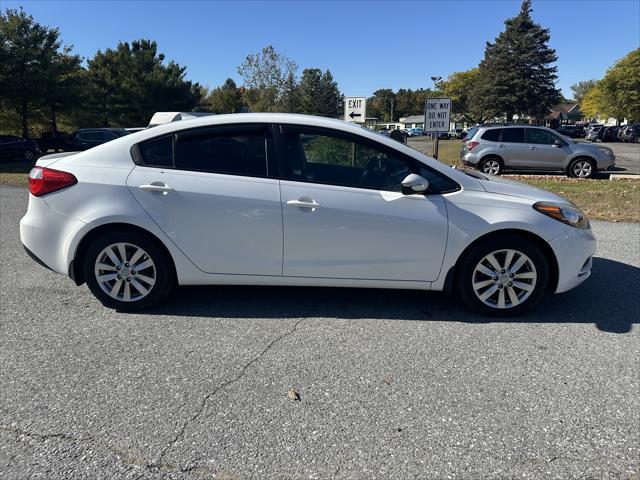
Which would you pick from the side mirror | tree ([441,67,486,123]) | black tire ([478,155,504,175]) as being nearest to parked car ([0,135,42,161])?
black tire ([478,155,504,175])

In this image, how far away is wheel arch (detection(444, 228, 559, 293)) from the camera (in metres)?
3.71

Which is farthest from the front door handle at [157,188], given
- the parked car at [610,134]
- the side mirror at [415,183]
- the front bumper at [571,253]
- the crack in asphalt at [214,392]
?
the parked car at [610,134]

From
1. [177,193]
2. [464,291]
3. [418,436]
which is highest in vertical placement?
[177,193]

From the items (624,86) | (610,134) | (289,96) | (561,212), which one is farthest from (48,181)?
(624,86)

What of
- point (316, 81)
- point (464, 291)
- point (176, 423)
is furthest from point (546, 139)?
point (316, 81)

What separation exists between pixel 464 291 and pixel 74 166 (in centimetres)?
336

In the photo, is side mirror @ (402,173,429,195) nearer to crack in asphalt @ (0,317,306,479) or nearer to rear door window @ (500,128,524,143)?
crack in asphalt @ (0,317,306,479)

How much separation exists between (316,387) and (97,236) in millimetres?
2237

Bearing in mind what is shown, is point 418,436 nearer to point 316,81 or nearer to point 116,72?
point 316,81

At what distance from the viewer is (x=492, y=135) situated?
14.9 meters

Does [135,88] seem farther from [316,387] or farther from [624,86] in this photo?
[624,86]

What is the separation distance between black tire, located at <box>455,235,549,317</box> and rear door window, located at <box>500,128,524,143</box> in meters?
12.2

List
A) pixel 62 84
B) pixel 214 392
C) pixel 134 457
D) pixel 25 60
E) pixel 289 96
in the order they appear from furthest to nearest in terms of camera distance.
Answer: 1. pixel 62 84
2. pixel 25 60
3. pixel 289 96
4. pixel 214 392
5. pixel 134 457

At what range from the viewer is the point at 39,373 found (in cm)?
293
